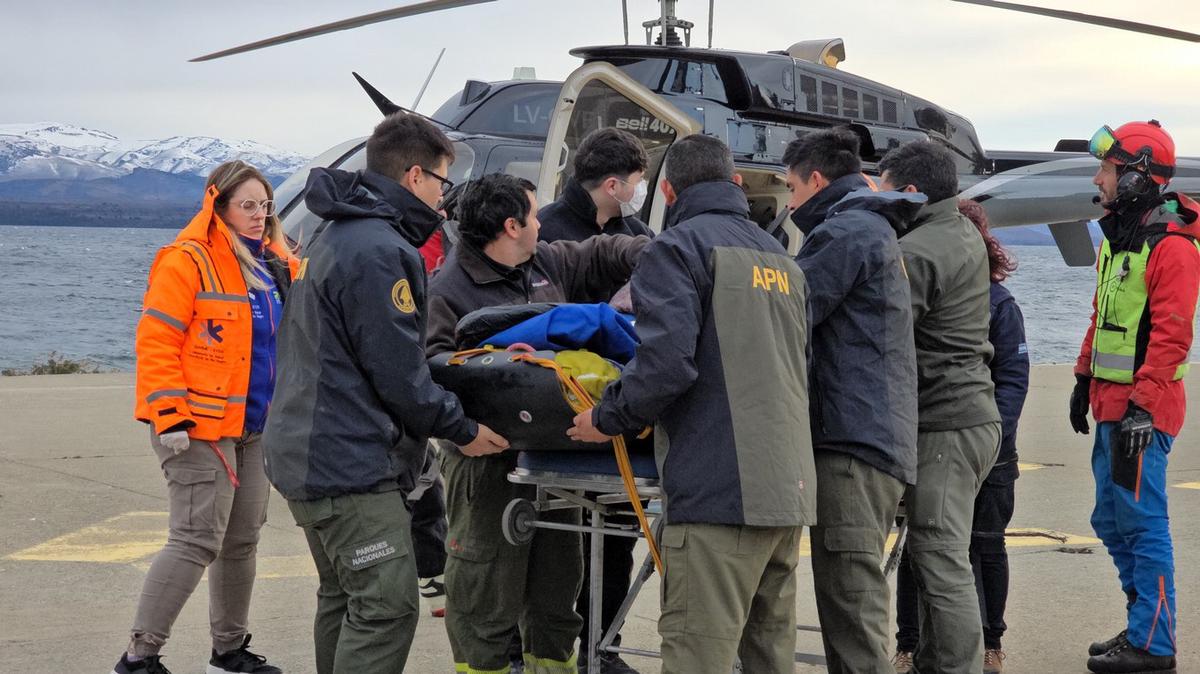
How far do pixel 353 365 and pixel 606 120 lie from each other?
4880 millimetres

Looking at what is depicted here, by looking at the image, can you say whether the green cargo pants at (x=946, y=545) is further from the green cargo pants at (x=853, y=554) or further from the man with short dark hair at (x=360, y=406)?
the man with short dark hair at (x=360, y=406)

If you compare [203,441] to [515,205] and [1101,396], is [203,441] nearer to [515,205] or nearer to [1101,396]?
[515,205]

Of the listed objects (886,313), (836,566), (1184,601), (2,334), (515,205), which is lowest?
(2,334)

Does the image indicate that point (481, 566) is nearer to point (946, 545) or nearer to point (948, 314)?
point (946, 545)

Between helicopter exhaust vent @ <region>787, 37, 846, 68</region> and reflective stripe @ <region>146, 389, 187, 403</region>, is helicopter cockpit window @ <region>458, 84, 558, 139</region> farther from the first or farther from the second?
reflective stripe @ <region>146, 389, 187, 403</region>

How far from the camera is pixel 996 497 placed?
15.4 ft

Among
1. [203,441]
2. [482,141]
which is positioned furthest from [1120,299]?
[482,141]

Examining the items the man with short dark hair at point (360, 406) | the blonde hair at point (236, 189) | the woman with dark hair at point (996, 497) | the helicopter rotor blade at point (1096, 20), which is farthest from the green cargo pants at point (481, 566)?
the helicopter rotor blade at point (1096, 20)

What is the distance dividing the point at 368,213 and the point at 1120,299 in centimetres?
300

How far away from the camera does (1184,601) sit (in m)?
5.44

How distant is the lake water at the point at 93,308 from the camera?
105 ft

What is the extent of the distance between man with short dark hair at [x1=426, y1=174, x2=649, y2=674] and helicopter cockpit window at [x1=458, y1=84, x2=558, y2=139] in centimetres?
527

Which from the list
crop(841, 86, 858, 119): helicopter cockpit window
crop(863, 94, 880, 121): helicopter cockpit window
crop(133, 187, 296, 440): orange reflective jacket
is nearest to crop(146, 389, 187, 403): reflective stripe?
crop(133, 187, 296, 440): orange reflective jacket

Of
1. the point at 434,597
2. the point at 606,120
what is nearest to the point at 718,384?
the point at 434,597
